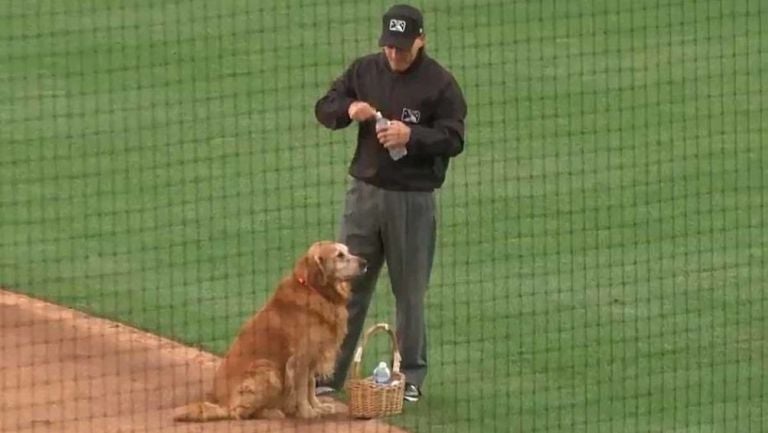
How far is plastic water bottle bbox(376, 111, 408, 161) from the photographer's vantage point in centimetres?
973

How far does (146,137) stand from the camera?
48.8ft

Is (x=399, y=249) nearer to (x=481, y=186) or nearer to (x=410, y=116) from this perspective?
(x=410, y=116)

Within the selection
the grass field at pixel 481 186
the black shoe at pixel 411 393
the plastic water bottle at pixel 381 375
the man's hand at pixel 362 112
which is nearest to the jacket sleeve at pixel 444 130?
the man's hand at pixel 362 112

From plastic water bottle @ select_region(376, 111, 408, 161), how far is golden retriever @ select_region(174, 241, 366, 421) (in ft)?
1.61

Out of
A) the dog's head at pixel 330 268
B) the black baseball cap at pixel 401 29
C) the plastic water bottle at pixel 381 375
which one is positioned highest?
the black baseball cap at pixel 401 29

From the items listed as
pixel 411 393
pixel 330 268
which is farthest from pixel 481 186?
pixel 330 268

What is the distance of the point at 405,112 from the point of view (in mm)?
9953

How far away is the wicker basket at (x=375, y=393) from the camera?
32.3 ft

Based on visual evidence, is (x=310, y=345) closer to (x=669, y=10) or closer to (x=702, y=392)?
(x=702, y=392)

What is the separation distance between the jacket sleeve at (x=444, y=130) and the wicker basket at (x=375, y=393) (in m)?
0.86

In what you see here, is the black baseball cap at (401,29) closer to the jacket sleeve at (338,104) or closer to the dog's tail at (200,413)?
the jacket sleeve at (338,104)

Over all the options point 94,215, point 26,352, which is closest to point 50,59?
point 94,215

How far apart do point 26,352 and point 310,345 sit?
65.8 inches

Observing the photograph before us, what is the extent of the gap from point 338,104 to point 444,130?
1.72ft
